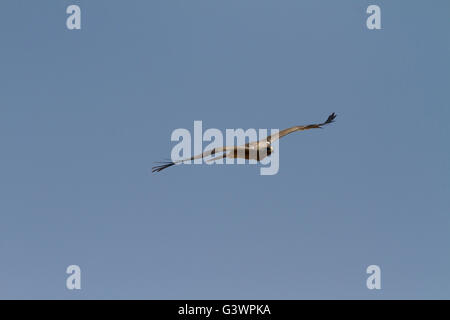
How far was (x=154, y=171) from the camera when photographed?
17031 millimetres
